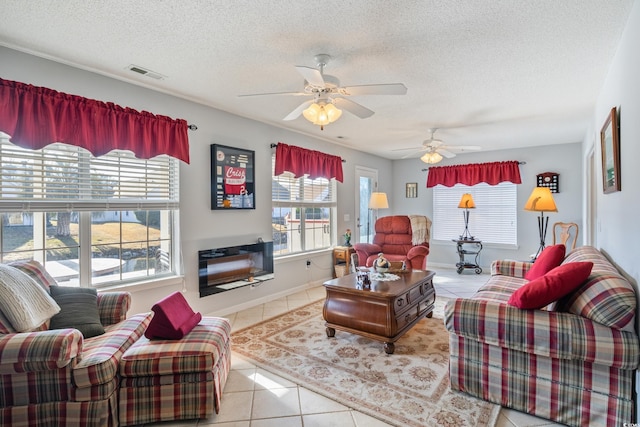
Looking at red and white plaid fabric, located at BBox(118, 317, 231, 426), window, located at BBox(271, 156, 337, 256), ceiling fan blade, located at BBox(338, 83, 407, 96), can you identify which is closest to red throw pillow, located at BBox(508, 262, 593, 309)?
ceiling fan blade, located at BBox(338, 83, 407, 96)

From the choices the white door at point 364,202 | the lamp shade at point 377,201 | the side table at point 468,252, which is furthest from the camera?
the white door at point 364,202

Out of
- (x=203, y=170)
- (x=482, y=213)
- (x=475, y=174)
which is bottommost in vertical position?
(x=482, y=213)

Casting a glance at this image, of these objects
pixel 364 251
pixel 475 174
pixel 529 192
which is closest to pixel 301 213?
pixel 364 251

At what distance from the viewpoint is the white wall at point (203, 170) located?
257 cm

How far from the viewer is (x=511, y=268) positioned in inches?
136

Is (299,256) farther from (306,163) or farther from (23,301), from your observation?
(23,301)

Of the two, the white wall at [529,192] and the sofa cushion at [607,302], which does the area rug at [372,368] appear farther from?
the white wall at [529,192]

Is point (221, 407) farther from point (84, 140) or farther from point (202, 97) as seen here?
point (202, 97)

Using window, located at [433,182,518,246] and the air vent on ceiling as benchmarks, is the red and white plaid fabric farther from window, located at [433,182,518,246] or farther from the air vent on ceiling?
window, located at [433,182,518,246]

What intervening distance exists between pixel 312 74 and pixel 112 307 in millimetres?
2117

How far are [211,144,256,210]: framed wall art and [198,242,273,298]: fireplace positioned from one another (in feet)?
1.71

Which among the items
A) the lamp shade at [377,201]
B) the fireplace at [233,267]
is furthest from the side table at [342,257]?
the fireplace at [233,267]

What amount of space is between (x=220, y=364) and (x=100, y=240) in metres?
1.62

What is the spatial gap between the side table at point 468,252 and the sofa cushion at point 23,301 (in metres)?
5.99
